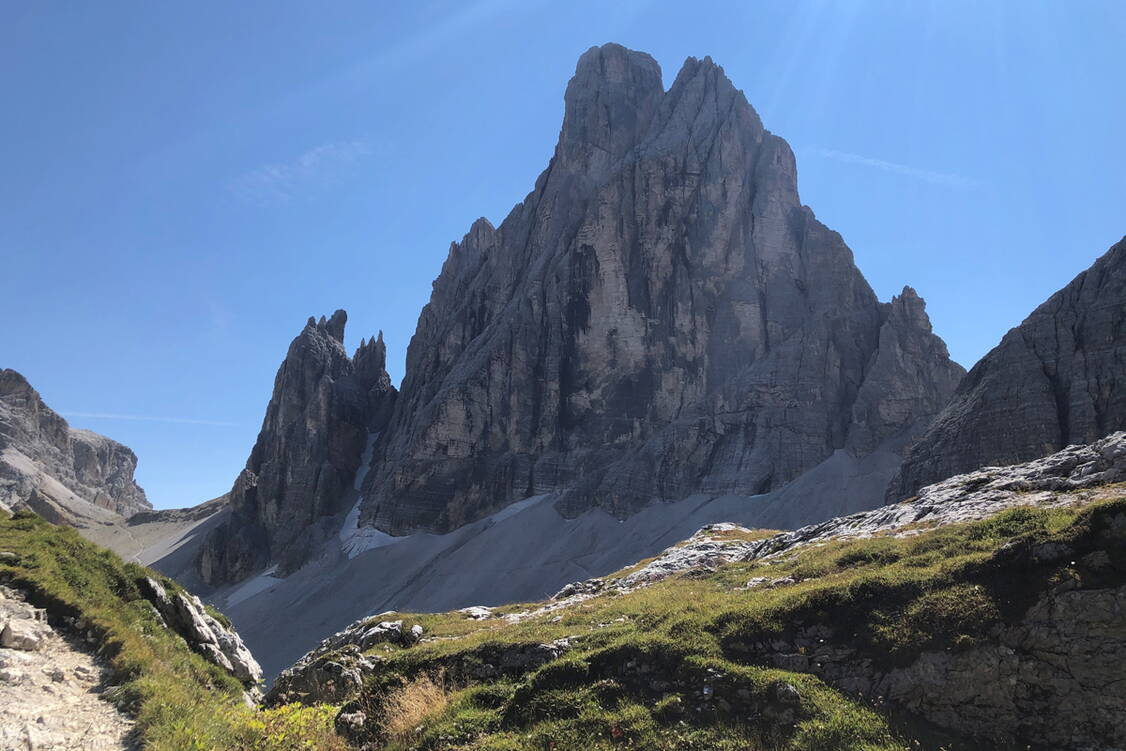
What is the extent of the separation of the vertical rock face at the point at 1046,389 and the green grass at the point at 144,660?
189 ft

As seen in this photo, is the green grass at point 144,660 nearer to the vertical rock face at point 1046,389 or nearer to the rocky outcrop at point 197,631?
the rocky outcrop at point 197,631

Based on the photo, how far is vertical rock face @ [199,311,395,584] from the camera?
4776 inches

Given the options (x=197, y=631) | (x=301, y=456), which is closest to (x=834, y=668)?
(x=197, y=631)

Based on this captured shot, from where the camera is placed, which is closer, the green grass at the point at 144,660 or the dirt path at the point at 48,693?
the dirt path at the point at 48,693

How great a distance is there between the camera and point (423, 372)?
135375 millimetres

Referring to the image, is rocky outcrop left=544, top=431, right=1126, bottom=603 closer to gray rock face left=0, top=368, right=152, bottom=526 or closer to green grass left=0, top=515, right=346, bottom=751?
green grass left=0, top=515, right=346, bottom=751

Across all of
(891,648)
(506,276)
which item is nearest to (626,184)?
(506,276)

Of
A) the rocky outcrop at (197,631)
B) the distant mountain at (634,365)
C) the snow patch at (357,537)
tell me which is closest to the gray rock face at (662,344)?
the distant mountain at (634,365)

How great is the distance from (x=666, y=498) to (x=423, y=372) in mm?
62585

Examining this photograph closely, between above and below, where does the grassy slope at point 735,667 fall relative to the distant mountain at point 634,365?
below

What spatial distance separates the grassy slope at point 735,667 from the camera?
9.55m

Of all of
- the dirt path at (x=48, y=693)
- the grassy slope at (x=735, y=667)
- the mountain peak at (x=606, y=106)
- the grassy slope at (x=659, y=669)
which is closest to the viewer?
the dirt path at (x=48, y=693)

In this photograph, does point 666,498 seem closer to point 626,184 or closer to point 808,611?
point 626,184

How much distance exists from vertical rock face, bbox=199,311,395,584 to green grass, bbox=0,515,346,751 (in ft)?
338
